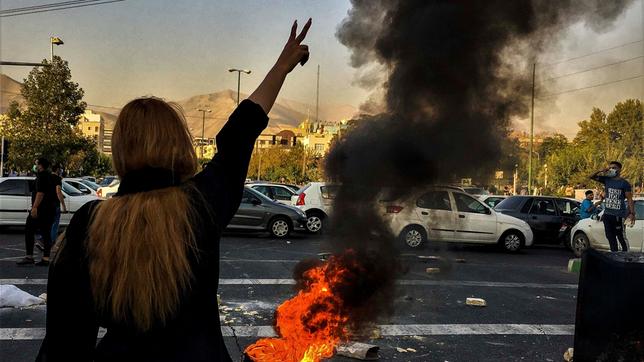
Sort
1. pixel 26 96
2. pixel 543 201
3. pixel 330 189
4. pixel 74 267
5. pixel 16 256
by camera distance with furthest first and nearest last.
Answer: pixel 26 96 < pixel 543 201 < pixel 16 256 < pixel 330 189 < pixel 74 267

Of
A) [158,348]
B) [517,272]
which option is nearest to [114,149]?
[158,348]

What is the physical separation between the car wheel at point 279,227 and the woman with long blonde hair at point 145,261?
506 inches

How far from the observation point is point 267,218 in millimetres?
14461

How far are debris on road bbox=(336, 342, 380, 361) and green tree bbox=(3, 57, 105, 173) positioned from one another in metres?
24.3

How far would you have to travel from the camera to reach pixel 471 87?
15.5 feet

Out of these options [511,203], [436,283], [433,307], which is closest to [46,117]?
[511,203]

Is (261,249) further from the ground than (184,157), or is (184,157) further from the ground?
(184,157)

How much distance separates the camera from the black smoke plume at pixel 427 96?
4473mm

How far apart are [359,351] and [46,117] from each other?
84.8 ft

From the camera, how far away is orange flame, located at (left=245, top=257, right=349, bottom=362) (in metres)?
4.10

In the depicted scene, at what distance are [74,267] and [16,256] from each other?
9.94 meters

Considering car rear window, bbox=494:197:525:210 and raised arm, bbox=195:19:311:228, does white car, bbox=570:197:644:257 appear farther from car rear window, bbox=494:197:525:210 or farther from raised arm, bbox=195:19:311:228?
raised arm, bbox=195:19:311:228

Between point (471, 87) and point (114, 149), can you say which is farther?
point (471, 87)

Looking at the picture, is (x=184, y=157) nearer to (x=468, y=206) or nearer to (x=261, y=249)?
(x=261, y=249)
